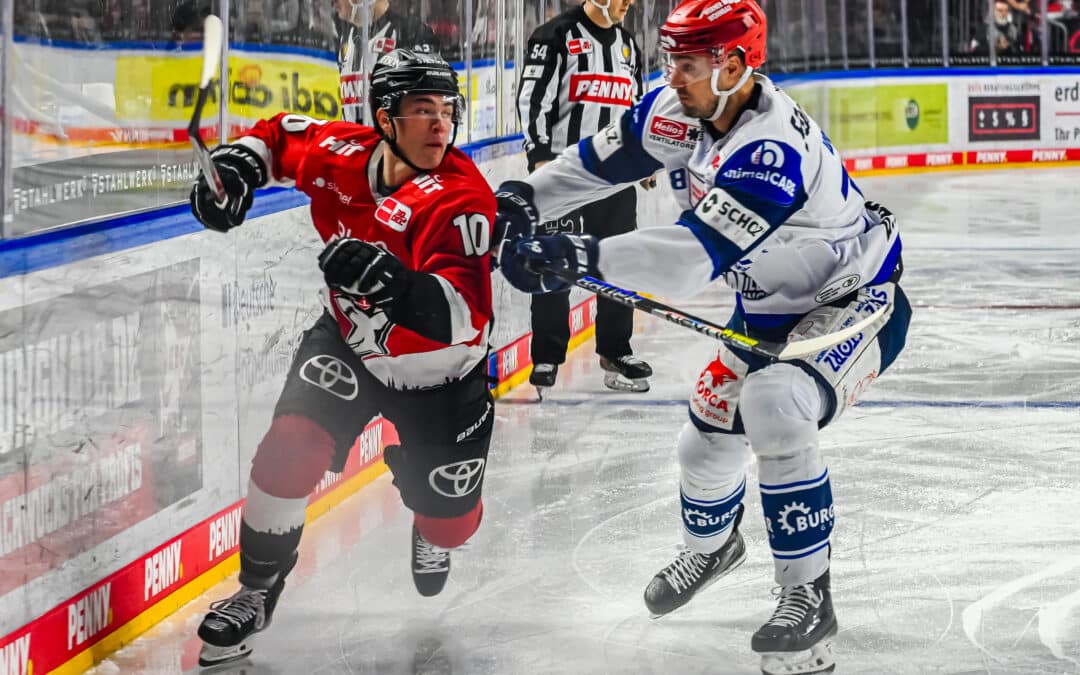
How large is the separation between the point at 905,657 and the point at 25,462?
1.80 meters

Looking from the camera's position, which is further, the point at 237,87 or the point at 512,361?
the point at 512,361

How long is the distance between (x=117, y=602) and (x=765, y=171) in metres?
1.59

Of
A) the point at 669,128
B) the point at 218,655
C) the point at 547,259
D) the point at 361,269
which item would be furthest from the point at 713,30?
the point at 218,655

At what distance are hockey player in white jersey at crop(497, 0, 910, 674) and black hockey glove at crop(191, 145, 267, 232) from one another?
524 mm

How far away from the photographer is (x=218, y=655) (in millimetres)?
3080

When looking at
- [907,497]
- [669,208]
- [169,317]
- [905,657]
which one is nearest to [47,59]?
[169,317]

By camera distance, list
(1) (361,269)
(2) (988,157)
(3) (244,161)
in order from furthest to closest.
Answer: (2) (988,157) < (3) (244,161) < (1) (361,269)

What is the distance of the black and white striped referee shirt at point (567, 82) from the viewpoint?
19.2 ft

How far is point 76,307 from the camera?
298cm

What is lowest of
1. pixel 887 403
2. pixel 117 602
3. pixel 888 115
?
pixel 117 602

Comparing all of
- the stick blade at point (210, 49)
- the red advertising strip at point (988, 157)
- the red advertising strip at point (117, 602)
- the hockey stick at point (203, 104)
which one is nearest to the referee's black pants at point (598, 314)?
the red advertising strip at point (117, 602)

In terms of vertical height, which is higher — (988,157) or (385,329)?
(988,157)

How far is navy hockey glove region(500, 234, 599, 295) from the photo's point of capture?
111 inches

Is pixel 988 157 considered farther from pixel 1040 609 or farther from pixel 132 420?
pixel 132 420
